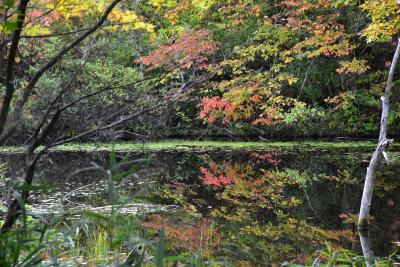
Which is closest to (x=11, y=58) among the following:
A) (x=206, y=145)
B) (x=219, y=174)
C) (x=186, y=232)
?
(x=186, y=232)

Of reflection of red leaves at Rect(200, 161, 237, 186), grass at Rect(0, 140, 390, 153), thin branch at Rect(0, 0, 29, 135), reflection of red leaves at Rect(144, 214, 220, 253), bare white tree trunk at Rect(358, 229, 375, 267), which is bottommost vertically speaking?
bare white tree trunk at Rect(358, 229, 375, 267)

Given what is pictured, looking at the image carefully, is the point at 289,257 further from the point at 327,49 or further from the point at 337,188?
the point at 327,49

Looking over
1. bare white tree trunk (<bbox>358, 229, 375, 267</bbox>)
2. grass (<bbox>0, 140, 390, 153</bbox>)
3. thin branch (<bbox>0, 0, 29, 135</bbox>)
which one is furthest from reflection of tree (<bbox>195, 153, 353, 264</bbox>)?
thin branch (<bbox>0, 0, 29, 135</bbox>)

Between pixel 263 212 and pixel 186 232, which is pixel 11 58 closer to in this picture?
pixel 186 232

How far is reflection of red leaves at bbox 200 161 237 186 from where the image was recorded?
30.1 ft

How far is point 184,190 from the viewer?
854 cm

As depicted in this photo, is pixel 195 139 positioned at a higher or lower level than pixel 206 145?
higher

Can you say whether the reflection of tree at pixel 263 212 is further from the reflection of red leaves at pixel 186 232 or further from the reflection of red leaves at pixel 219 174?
the reflection of red leaves at pixel 186 232

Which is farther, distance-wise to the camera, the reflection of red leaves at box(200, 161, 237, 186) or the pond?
the reflection of red leaves at box(200, 161, 237, 186)

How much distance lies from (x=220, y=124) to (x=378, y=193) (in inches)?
306

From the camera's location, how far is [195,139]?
49.6 ft

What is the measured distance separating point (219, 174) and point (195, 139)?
17.7 feet

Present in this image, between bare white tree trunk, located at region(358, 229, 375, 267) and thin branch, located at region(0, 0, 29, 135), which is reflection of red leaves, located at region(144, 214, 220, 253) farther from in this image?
thin branch, located at region(0, 0, 29, 135)

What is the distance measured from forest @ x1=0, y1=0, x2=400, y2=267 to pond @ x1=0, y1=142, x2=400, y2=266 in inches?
1.6
